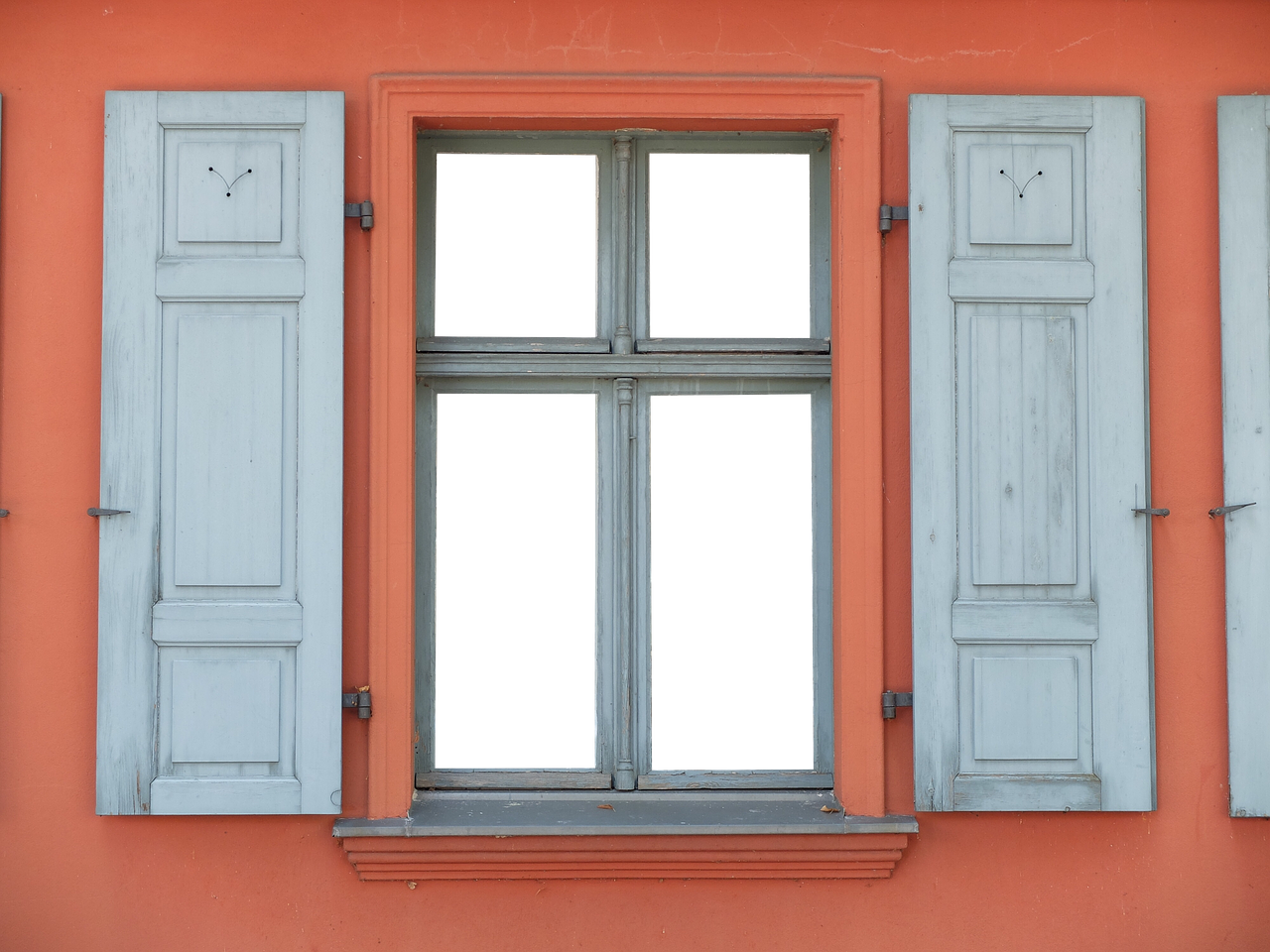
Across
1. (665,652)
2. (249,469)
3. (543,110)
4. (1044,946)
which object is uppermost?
(543,110)

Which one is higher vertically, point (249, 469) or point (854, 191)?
point (854, 191)

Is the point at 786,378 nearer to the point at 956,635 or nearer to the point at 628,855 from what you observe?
the point at 956,635

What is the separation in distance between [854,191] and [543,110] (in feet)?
2.98

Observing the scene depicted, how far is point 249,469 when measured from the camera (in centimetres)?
288

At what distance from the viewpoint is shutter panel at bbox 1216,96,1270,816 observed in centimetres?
293

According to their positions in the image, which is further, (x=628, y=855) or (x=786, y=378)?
(x=786, y=378)

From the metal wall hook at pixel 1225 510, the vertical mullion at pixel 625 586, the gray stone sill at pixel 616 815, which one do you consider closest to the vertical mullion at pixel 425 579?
Result: the gray stone sill at pixel 616 815

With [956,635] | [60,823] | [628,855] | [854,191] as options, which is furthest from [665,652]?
[60,823]

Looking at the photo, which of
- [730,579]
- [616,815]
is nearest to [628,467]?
[730,579]

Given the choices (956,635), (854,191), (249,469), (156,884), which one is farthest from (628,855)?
(854,191)

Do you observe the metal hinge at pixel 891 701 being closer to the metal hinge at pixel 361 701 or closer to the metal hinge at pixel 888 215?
the metal hinge at pixel 888 215

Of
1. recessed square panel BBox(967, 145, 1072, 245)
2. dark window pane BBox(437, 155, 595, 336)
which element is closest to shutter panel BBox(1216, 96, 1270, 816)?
recessed square panel BBox(967, 145, 1072, 245)

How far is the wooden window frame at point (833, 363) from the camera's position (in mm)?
2932

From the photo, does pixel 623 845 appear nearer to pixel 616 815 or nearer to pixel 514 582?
pixel 616 815
